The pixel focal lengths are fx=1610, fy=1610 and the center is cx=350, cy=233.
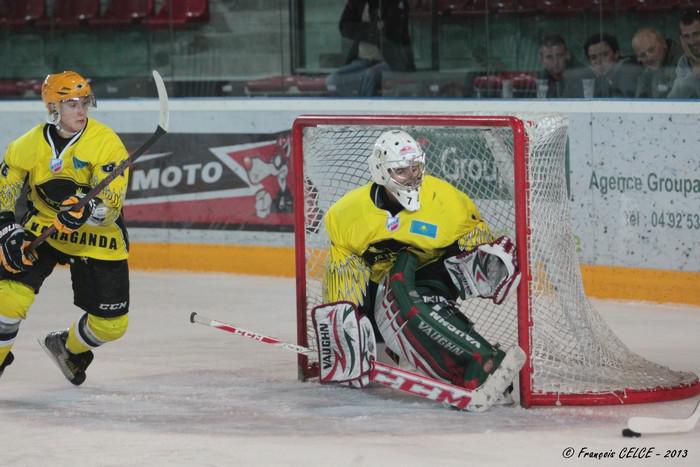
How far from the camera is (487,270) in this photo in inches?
191

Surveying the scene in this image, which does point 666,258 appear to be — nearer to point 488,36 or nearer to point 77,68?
point 488,36

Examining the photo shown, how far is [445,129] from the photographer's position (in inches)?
231

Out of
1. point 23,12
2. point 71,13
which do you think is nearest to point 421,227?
point 71,13

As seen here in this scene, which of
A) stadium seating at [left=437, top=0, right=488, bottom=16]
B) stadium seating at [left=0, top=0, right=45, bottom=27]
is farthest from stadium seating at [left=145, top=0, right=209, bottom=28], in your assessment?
stadium seating at [left=437, top=0, right=488, bottom=16]

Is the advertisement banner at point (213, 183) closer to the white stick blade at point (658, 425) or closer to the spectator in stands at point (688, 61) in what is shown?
the spectator in stands at point (688, 61)

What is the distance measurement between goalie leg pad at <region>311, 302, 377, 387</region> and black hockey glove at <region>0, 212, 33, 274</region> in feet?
3.06

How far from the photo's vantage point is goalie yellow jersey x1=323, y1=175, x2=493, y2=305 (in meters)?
4.95

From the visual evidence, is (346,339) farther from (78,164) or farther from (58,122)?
(58,122)

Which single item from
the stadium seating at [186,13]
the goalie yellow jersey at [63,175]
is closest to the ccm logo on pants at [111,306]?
the goalie yellow jersey at [63,175]

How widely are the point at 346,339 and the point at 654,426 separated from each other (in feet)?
3.34

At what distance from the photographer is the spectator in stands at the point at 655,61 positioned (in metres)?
6.89

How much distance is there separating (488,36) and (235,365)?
8.17 ft

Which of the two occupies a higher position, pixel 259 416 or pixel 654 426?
pixel 654 426

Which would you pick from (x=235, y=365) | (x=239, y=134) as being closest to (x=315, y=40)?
(x=239, y=134)
